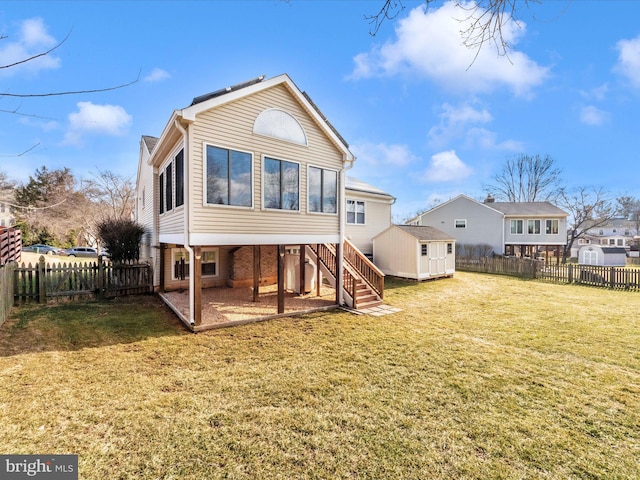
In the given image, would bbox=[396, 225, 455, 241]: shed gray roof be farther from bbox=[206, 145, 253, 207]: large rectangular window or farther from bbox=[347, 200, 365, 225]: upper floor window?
bbox=[206, 145, 253, 207]: large rectangular window

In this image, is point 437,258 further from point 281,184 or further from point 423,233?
point 281,184

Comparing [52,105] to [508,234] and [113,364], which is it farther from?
[508,234]

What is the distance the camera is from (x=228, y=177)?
767 cm

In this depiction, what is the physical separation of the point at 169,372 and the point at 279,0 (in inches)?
227

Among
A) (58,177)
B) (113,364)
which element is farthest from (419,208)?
(113,364)

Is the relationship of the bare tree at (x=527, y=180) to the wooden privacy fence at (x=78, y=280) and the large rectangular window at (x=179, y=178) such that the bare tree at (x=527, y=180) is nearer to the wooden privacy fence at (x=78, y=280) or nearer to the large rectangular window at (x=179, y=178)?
the large rectangular window at (x=179, y=178)

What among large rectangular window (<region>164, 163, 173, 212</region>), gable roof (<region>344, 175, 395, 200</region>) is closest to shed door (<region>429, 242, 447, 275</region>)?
gable roof (<region>344, 175, 395, 200</region>)

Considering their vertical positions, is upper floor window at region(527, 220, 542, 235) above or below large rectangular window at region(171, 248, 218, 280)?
above

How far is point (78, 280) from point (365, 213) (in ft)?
48.1

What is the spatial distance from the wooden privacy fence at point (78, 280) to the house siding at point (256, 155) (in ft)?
19.6

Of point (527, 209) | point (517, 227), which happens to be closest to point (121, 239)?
point (517, 227)

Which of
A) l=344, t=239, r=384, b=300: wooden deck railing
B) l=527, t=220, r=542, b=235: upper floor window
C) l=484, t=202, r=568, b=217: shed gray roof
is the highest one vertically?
l=484, t=202, r=568, b=217: shed gray roof

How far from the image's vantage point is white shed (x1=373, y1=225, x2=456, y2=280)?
15.3 meters

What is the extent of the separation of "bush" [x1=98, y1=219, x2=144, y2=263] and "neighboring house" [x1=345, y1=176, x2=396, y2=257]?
11077mm
